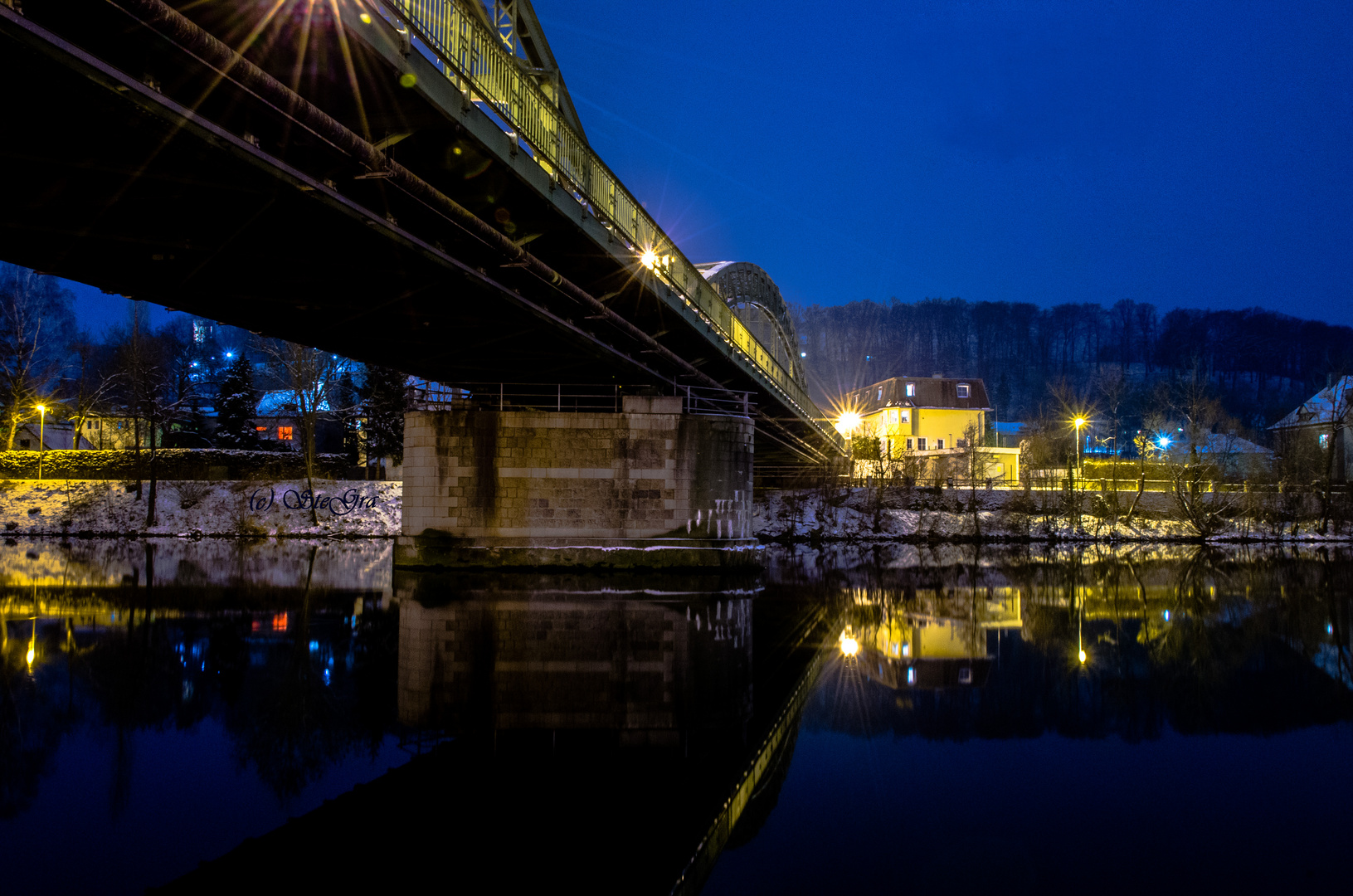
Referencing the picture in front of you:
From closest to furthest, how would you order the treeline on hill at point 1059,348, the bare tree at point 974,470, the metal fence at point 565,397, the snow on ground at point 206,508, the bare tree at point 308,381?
the metal fence at point 565,397 < the snow on ground at point 206,508 < the bare tree at point 308,381 < the bare tree at point 974,470 < the treeline on hill at point 1059,348

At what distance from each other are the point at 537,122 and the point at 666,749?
9.45m

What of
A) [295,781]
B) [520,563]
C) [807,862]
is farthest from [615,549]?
[807,862]

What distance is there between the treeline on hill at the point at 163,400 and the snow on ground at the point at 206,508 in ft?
5.54

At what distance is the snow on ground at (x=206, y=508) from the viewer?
38094mm

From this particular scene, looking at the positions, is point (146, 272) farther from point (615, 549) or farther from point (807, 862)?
point (807, 862)

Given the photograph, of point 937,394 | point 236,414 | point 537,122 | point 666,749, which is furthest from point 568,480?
point 937,394

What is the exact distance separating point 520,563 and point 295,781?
15244 mm

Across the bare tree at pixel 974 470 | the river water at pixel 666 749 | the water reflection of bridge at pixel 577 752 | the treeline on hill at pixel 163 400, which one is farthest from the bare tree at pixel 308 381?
the bare tree at pixel 974 470

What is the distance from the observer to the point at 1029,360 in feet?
470

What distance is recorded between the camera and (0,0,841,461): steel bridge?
7.41 meters

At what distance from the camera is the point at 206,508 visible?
130 ft

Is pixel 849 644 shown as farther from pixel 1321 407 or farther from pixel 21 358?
pixel 1321 407

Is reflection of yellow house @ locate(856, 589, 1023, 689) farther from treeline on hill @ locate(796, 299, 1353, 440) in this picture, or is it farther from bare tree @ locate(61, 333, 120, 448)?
treeline on hill @ locate(796, 299, 1353, 440)

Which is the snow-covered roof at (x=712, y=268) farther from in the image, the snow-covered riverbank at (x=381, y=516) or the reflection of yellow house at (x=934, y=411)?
the reflection of yellow house at (x=934, y=411)
